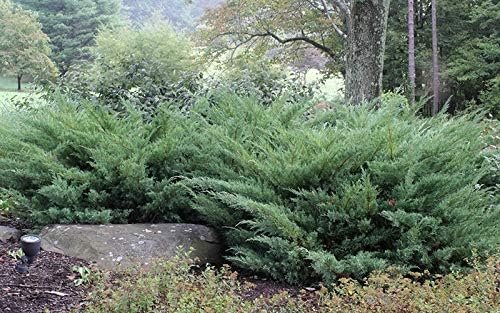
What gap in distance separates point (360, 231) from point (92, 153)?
1835 mm

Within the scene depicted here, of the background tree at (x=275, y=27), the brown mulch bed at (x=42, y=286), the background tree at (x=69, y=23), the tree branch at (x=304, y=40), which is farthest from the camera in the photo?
the background tree at (x=69, y=23)

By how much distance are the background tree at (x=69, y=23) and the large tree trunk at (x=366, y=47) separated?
2946 cm

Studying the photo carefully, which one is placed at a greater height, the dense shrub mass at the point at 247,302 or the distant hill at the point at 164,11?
the distant hill at the point at 164,11

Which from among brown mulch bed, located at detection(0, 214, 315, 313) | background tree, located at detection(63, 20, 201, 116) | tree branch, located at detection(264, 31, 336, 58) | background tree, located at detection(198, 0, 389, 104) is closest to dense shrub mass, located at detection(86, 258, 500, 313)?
brown mulch bed, located at detection(0, 214, 315, 313)

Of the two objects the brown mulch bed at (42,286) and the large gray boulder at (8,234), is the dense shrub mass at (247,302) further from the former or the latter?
the large gray boulder at (8,234)

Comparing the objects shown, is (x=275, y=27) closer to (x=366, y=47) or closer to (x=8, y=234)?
(x=366, y=47)

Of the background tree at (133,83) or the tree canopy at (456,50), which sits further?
the tree canopy at (456,50)

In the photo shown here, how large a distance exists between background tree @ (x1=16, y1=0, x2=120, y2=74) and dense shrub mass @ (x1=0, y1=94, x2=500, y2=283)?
31.0 m

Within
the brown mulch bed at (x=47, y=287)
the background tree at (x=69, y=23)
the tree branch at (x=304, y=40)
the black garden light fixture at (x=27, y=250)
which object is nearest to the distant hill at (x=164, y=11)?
the background tree at (x=69, y=23)

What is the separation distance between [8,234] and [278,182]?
1751 mm

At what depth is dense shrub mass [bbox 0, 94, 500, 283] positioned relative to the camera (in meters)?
3.01

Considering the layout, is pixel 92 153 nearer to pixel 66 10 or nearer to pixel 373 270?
pixel 373 270

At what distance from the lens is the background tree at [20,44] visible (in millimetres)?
28188

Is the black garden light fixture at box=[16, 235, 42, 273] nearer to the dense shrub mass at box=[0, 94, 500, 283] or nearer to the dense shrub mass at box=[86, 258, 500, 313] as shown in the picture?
the dense shrub mass at box=[86, 258, 500, 313]
